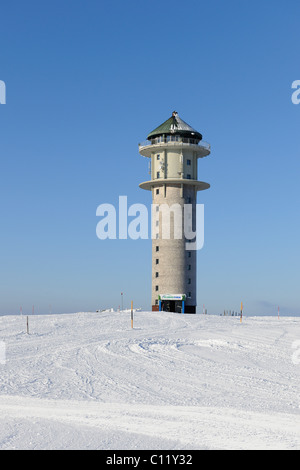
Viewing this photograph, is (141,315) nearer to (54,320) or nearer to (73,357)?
(54,320)

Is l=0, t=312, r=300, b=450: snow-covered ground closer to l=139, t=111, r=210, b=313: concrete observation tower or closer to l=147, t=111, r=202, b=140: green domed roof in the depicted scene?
l=139, t=111, r=210, b=313: concrete observation tower

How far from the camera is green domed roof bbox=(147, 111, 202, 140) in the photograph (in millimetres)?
67938

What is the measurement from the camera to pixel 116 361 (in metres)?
22.5

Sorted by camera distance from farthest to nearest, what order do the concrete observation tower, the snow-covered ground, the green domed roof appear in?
1. the green domed roof
2. the concrete observation tower
3. the snow-covered ground

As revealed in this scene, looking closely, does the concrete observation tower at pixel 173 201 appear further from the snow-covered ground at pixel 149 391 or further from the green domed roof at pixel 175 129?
the snow-covered ground at pixel 149 391

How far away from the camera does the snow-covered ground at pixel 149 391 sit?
470 inches

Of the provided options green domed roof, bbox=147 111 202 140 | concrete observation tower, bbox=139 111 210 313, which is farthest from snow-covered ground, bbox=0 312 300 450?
green domed roof, bbox=147 111 202 140

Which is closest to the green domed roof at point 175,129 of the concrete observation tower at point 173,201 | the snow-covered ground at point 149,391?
the concrete observation tower at point 173,201

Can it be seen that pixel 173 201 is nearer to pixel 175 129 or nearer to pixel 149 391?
pixel 175 129

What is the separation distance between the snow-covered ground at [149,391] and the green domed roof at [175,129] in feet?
129

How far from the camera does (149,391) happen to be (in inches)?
664

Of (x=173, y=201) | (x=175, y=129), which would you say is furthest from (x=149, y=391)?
(x=175, y=129)
